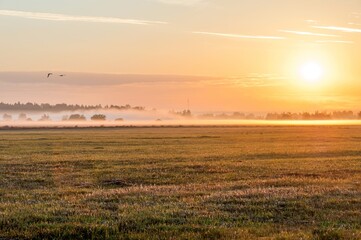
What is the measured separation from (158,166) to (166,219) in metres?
22.1

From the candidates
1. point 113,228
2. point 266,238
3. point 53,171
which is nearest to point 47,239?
point 113,228

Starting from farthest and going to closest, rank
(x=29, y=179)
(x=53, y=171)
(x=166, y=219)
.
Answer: (x=53, y=171)
(x=29, y=179)
(x=166, y=219)

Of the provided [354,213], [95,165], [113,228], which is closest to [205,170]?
[95,165]

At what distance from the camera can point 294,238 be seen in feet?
50.7

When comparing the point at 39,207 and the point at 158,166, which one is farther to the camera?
the point at 158,166

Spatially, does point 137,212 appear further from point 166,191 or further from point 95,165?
point 95,165

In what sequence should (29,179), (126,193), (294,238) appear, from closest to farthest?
(294,238) < (126,193) < (29,179)

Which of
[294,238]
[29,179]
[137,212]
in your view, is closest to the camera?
[294,238]

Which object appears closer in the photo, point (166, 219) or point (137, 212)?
point (166, 219)

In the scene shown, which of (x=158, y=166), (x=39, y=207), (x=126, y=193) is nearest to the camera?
(x=39, y=207)

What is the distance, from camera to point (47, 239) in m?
15.8

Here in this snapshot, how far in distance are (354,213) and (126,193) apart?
966cm

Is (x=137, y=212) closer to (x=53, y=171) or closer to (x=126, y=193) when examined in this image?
(x=126, y=193)

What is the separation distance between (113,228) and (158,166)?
23.4 meters
